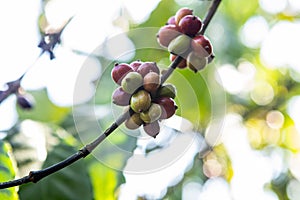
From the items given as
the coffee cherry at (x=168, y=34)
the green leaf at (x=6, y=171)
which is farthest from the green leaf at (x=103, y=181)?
the coffee cherry at (x=168, y=34)

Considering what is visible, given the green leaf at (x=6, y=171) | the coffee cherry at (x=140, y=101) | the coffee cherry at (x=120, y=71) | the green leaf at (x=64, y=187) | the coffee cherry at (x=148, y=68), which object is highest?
the coffee cherry at (x=148, y=68)

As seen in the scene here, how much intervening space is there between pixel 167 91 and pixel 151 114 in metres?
0.05

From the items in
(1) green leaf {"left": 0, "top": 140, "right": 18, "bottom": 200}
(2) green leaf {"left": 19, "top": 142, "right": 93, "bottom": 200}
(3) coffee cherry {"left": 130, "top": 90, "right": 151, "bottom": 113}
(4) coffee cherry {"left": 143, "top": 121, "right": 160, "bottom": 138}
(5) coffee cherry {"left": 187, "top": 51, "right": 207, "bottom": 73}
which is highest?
(3) coffee cherry {"left": 130, "top": 90, "right": 151, "bottom": 113}

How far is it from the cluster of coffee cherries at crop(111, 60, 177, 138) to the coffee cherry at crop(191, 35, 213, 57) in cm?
9

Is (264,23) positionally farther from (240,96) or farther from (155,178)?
(155,178)

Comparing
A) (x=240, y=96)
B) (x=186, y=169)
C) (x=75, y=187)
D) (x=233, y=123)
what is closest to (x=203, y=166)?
(x=186, y=169)

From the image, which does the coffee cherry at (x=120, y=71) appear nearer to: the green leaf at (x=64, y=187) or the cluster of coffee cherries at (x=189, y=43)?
the cluster of coffee cherries at (x=189, y=43)

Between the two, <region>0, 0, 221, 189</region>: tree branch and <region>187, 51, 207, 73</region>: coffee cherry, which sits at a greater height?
<region>0, 0, 221, 189</region>: tree branch

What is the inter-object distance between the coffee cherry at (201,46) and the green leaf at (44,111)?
90cm

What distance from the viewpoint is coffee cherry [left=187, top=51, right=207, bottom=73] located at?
94 centimetres

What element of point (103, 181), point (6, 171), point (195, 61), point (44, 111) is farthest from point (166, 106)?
point (44, 111)

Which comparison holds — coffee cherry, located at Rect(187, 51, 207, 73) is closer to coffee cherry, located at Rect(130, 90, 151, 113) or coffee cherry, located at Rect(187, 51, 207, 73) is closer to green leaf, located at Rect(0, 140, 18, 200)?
coffee cherry, located at Rect(130, 90, 151, 113)

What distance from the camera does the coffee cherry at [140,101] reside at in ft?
2.76

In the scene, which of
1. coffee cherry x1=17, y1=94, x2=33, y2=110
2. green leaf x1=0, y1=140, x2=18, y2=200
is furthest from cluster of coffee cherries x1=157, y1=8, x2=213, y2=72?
coffee cherry x1=17, y1=94, x2=33, y2=110
